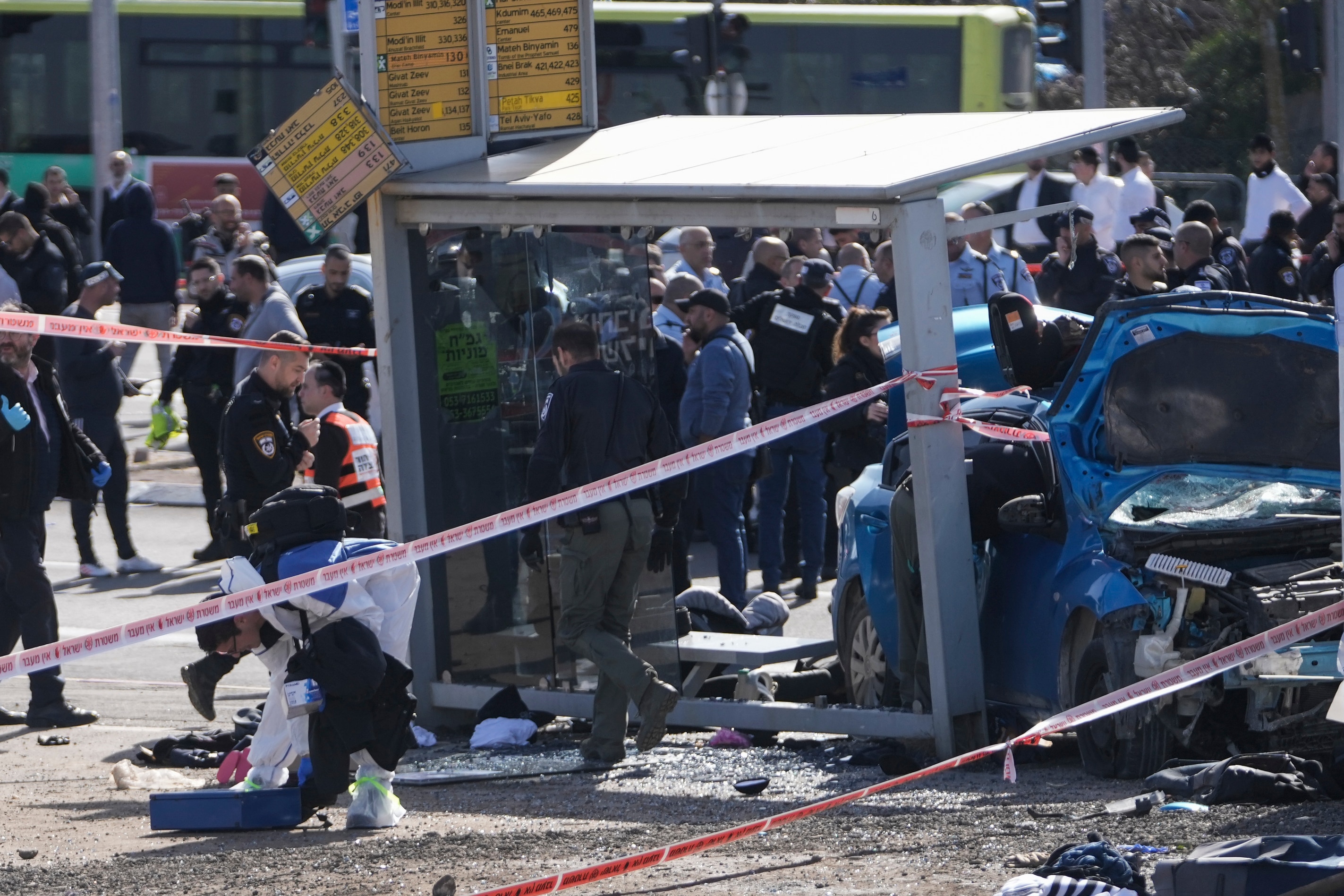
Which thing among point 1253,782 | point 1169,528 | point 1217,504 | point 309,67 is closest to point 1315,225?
point 1217,504

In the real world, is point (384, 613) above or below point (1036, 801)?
above

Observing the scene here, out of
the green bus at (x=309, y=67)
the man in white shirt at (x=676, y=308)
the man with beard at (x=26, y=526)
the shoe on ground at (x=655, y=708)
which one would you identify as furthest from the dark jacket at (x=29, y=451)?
the green bus at (x=309, y=67)

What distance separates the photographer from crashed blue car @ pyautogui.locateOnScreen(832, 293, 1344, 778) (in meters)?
7.18

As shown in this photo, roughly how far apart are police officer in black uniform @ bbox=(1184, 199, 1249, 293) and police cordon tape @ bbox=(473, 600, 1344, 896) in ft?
22.2

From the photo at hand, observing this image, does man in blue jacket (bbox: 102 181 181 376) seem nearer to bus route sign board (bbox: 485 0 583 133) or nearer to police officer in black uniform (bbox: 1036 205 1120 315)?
police officer in black uniform (bbox: 1036 205 1120 315)

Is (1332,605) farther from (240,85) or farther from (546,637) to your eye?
(240,85)

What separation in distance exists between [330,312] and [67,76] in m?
15.9

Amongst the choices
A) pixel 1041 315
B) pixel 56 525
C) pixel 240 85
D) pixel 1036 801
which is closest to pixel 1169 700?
pixel 1036 801

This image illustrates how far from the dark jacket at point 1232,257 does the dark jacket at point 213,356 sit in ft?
21.4

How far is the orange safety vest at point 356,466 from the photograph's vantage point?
9.99m

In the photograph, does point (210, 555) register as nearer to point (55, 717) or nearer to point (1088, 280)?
point (55, 717)

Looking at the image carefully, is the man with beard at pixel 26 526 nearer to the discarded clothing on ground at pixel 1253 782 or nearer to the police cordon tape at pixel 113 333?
the police cordon tape at pixel 113 333

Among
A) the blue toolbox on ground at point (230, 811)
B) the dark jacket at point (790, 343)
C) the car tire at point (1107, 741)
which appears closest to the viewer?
the blue toolbox on ground at point (230, 811)

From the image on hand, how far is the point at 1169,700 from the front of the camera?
725cm
